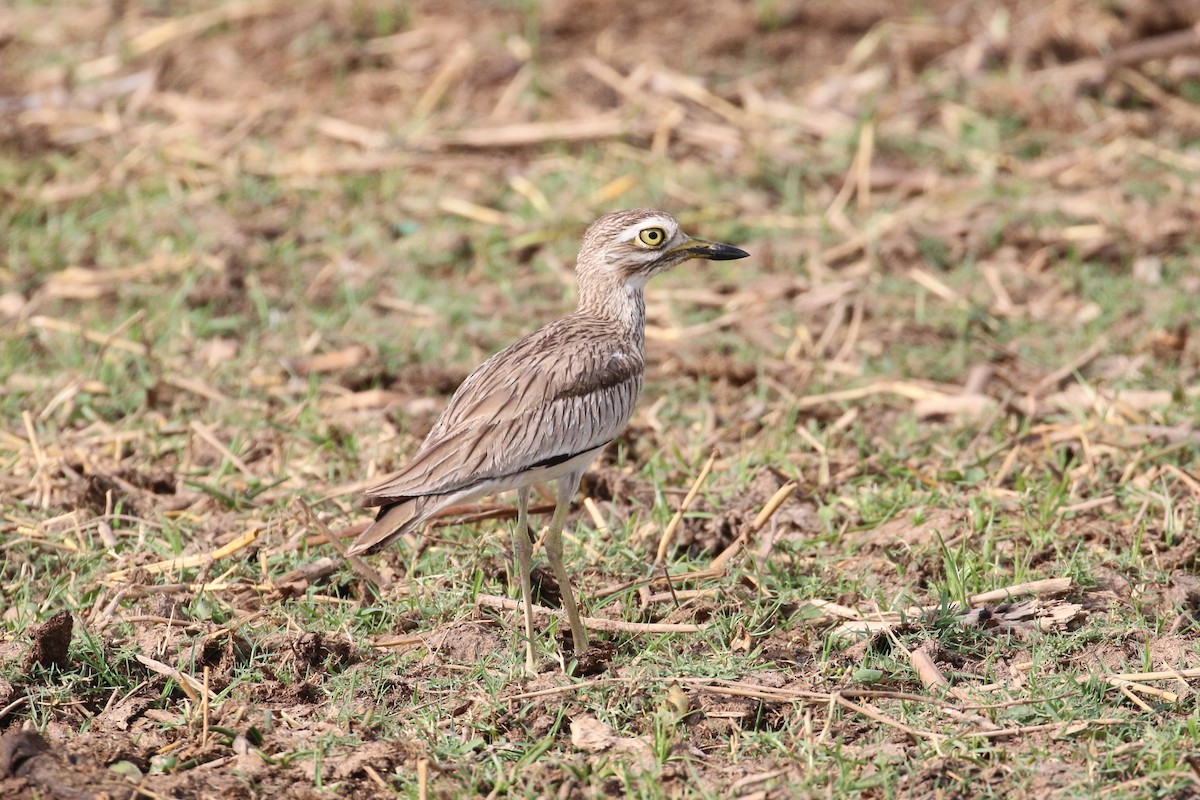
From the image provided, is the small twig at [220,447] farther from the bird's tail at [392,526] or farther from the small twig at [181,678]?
the bird's tail at [392,526]

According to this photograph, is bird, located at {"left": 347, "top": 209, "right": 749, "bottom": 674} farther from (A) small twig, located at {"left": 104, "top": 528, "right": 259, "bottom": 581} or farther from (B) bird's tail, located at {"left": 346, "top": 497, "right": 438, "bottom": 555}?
(A) small twig, located at {"left": 104, "top": 528, "right": 259, "bottom": 581}

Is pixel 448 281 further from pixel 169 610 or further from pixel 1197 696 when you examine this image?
pixel 1197 696

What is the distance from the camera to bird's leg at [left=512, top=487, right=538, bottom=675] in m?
4.53

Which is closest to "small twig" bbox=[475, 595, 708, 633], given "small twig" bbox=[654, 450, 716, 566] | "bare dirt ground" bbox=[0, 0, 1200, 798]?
"bare dirt ground" bbox=[0, 0, 1200, 798]

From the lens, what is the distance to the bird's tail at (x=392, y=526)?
4.36m

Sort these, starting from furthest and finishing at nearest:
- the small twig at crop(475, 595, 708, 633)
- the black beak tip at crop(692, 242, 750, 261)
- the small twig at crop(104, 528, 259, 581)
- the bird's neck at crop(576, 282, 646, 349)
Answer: the black beak tip at crop(692, 242, 750, 261), the bird's neck at crop(576, 282, 646, 349), the small twig at crop(104, 528, 259, 581), the small twig at crop(475, 595, 708, 633)

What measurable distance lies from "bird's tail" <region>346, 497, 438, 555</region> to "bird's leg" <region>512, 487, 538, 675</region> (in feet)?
1.28

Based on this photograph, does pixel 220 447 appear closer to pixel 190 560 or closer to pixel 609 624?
pixel 190 560

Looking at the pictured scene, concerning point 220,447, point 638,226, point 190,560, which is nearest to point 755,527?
point 638,226

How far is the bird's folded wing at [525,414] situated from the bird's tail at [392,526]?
0.04 meters

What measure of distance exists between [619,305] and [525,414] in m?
0.85

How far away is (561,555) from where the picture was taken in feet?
15.4

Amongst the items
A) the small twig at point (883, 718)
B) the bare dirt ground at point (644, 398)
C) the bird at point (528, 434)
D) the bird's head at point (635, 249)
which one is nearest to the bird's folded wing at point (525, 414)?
the bird at point (528, 434)

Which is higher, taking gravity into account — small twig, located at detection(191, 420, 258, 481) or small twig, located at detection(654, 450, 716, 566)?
small twig, located at detection(191, 420, 258, 481)
